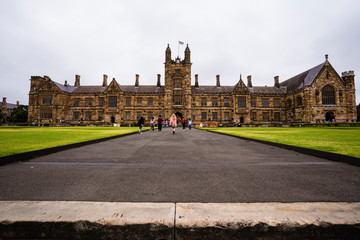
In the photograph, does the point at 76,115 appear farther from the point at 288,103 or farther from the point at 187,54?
the point at 288,103

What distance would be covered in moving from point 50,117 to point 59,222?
51225 millimetres

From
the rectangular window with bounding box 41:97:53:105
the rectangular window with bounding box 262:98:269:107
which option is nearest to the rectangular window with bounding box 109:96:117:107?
the rectangular window with bounding box 41:97:53:105

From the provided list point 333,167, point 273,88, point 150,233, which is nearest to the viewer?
point 150,233

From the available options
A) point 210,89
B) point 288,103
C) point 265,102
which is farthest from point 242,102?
point 288,103

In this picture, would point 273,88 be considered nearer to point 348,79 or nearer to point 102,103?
point 348,79

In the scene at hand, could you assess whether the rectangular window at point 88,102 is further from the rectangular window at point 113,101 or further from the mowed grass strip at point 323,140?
the mowed grass strip at point 323,140

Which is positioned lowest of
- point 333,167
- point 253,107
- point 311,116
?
point 333,167

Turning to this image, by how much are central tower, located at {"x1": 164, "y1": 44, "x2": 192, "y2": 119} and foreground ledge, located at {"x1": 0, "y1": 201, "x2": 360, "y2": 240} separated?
37.8m

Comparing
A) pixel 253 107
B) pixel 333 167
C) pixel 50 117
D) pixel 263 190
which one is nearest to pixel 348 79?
pixel 253 107

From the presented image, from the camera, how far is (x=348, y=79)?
120 ft

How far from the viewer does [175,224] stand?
1.45m

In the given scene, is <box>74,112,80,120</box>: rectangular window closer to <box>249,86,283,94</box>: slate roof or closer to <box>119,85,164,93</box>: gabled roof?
<box>119,85,164,93</box>: gabled roof

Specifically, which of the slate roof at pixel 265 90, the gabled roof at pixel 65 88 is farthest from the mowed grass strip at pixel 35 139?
the slate roof at pixel 265 90

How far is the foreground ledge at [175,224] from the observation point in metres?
1.43
